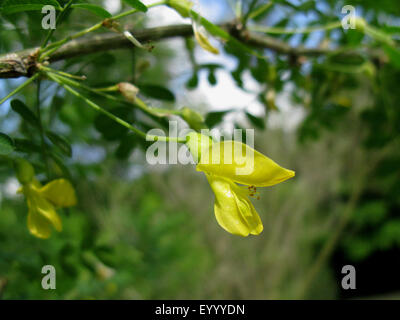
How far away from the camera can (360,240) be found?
5.97 metres

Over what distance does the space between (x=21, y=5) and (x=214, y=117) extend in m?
0.50

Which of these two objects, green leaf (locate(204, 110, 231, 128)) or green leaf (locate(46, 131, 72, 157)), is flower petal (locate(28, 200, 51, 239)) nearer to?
green leaf (locate(46, 131, 72, 157))

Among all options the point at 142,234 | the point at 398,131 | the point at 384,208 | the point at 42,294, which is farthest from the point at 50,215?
the point at 384,208

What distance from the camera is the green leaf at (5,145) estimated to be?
1.37ft

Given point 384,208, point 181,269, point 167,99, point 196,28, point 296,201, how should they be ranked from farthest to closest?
1. point 384,208
2. point 296,201
3. point 181,269
4. point 167,99
5. point 196,28

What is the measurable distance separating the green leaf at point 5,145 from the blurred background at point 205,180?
0.08 m

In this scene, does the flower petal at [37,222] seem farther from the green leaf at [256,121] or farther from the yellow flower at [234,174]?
the green leaf at [256,121]

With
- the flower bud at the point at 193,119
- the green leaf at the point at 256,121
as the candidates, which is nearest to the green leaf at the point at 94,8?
the flower bud at the point at 193,119

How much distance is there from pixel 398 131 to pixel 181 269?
2508 millimetres

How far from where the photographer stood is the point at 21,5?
1.39 feet

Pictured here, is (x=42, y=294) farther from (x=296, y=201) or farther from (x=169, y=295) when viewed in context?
(x=296, y=201)

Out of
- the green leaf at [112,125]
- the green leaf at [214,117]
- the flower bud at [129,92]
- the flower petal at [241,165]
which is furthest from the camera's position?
the green leaf at [214,117]

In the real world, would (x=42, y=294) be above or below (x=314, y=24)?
below

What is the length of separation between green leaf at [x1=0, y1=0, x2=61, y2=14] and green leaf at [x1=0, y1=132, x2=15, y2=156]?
0.50ft
